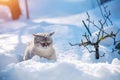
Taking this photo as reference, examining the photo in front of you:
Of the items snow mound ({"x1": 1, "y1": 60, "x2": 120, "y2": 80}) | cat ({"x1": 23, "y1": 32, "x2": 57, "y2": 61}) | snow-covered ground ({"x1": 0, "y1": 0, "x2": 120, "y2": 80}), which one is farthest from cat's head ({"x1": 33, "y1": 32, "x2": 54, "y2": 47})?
snow mound ({"x1": 1, "y1": 60, "x2": 120, "y2": 80})

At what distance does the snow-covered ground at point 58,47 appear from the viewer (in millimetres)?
3922

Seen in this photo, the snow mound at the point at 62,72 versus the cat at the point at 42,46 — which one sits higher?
the cat at the point at 42,46

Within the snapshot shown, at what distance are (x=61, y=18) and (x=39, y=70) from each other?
25.7 feet

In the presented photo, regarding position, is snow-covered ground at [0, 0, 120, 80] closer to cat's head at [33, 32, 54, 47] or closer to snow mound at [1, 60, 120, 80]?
snow mound at [1, 60, 120, 80]

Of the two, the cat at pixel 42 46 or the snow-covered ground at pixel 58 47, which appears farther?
the cat at pixel 42 46

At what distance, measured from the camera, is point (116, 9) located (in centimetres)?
1112

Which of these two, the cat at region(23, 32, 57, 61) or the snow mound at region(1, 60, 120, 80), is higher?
the cat at region(23, 32, 57, 61)

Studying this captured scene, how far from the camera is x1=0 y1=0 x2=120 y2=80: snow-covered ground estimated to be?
3.92 metres

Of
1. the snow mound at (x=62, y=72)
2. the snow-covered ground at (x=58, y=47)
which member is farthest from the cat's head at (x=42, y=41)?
the snow mound at (x=62, y=72)

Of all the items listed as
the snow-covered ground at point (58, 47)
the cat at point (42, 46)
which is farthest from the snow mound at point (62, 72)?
the cat at point (42, 46)

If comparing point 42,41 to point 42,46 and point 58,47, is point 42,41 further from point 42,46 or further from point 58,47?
point 58,47

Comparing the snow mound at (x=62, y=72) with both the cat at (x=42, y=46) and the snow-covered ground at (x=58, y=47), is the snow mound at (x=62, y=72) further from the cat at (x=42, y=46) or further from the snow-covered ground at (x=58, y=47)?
the cat at (x=42, y=46)

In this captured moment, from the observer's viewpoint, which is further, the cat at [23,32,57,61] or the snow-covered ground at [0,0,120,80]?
the cat at [23,32,57,61]

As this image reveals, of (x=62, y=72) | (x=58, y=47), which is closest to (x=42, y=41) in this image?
(x=62, y=72)
